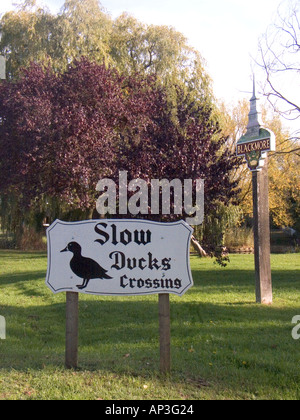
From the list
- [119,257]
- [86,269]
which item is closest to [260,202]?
[119,257]

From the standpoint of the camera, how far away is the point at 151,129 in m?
11.1

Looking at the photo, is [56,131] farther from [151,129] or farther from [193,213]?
[193,213]

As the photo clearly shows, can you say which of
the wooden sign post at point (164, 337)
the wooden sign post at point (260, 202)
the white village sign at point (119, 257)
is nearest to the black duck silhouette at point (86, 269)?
the white village sign at point (119, 257)

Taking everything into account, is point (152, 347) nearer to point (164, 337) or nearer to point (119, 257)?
point (164, 337)

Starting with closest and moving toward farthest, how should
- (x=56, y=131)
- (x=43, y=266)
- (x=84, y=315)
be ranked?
1. (x=84, y=315)
2. (x=56, y=131)
3. (x=43, y=266)

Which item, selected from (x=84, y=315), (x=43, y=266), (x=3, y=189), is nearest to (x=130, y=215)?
(x=84, y=315)

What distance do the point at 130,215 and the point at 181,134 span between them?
2.15 m

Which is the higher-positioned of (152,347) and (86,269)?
(86,269)

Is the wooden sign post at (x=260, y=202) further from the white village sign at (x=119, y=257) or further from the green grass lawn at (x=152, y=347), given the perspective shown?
the white village sign at (x=119, y=257)

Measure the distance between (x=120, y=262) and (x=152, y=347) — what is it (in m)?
2.20

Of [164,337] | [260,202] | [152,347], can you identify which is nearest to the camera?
[164,337]

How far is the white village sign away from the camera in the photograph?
5305mm

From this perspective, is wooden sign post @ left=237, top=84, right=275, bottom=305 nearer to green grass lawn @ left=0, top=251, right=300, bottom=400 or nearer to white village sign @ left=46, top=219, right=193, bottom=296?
green grass lawn @ left=0, top=251, right=300, bottom=400

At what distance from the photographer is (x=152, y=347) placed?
706 centimetres
